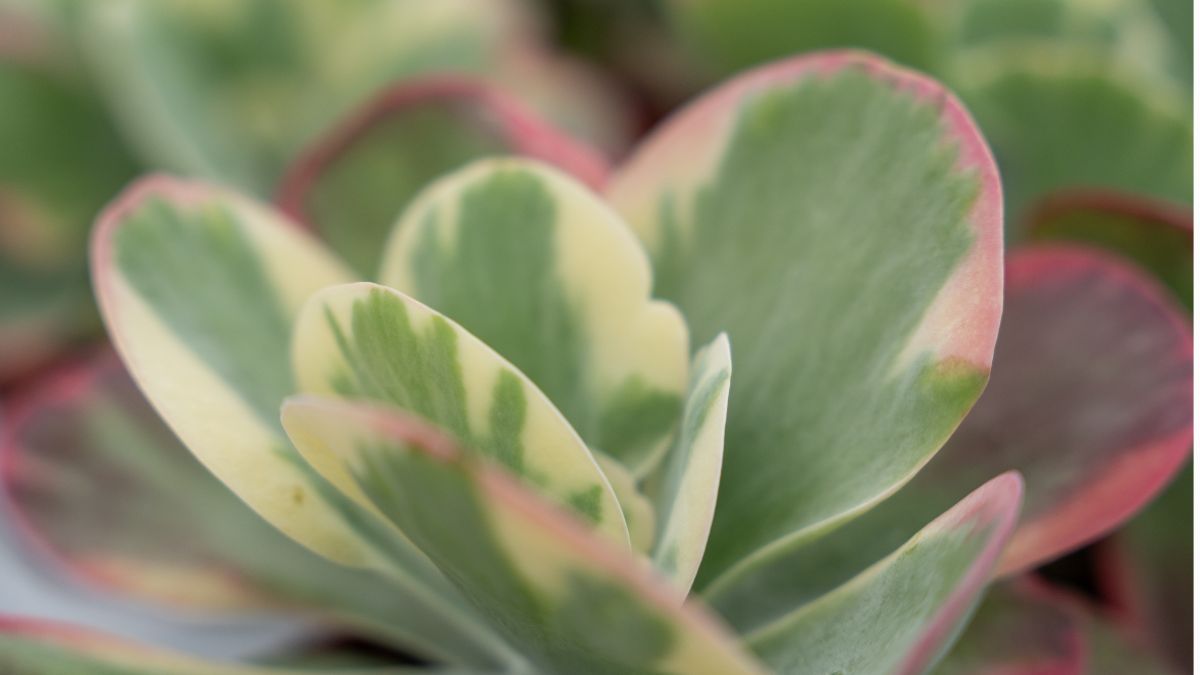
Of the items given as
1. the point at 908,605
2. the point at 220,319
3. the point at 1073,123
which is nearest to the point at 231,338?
the point at 220,319

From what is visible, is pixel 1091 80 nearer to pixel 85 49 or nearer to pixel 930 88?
pixel 930 88

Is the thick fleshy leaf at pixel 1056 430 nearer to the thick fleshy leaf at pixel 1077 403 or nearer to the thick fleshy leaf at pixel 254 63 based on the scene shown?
the thick fleshy leaf at pixel 1077 403

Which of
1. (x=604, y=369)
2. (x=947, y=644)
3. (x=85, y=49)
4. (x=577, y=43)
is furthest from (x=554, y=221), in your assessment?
(x=577, y=43)

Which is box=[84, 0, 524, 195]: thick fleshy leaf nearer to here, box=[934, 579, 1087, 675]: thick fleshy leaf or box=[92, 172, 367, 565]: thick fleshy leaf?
box=[92, 172, 367, 565]: thick fleshy leaf

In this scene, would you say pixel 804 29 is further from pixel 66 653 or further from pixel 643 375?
pixel 66 653

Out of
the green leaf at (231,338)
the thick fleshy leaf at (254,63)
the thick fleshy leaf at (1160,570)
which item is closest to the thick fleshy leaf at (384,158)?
the green leaf at (231,338)

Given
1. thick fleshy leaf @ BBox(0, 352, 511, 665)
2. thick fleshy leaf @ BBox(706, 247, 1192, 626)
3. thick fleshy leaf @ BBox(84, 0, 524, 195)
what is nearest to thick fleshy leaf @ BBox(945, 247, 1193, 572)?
thick fleshy leaf @ BBox(706, 247, 1192, 626)
